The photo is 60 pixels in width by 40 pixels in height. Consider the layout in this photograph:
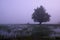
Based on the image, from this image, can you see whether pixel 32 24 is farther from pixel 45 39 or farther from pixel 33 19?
pixel 45 39

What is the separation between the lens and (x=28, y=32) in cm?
218

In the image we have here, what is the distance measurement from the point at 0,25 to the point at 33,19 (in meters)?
0.66

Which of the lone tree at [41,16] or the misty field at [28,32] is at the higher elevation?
the lone tree at [41,16]

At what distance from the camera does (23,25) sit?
2.19 meters

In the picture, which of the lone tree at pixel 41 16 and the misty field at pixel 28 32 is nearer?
the misty field at pixel 28 32

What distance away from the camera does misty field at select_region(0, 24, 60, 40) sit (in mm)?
2121

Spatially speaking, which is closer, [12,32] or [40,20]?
[12,32]

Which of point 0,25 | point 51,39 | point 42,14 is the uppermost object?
point 42,14

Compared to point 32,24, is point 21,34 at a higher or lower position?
lower

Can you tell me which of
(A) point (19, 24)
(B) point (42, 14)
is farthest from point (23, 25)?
(B) point (42, 14)

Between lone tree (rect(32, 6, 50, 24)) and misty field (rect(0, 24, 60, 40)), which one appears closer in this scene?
misty field (rect(0, 24, 60, 40))

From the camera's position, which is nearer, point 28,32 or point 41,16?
point 28,32

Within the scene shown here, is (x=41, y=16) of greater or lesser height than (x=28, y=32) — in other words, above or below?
above

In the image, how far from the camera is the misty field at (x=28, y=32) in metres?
2.12
